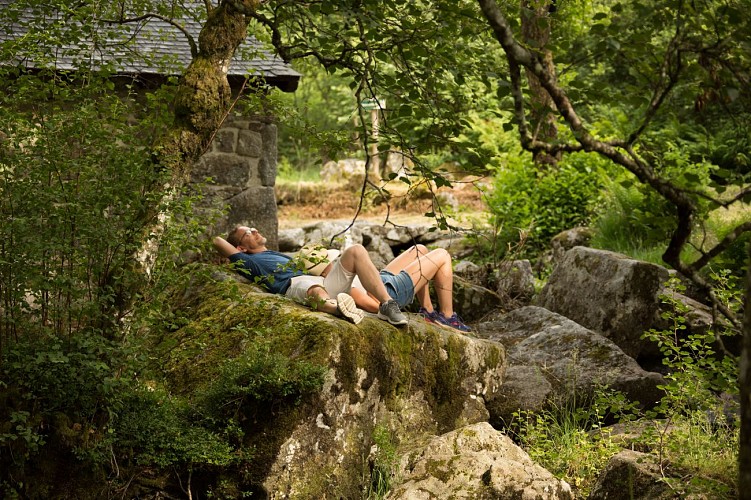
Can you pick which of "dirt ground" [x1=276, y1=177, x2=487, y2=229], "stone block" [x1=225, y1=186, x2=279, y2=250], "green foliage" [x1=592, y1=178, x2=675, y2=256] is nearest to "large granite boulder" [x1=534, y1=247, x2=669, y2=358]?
"green foliage" [x1=592, y1=178, x2=675, y2=256]

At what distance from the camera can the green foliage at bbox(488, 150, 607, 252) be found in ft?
39.1

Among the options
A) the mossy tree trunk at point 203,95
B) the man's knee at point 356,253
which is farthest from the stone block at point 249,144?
the mossy tree trunk at point 203,95

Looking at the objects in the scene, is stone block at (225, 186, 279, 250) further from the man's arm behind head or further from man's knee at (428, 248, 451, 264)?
man's knee at (428, 248, 451, 264)

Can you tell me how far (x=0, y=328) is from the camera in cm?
461

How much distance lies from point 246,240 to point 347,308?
1.90 meters

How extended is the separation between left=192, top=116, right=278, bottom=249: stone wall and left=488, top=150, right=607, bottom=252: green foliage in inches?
138

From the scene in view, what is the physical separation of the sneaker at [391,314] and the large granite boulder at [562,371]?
1183mm

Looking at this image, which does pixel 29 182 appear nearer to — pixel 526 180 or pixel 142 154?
pixel 142 154

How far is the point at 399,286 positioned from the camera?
273 inches

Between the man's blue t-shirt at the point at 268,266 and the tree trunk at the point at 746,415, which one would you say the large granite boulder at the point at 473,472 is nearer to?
the man's blue t-shirt at the point at 268,266

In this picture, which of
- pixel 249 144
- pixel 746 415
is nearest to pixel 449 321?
pixel 249 144

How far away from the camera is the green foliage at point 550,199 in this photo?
1193cm

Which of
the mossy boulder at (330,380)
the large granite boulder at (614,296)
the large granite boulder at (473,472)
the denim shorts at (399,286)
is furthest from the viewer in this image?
the large granite boulder at (614,296)

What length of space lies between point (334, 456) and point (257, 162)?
5091mm
